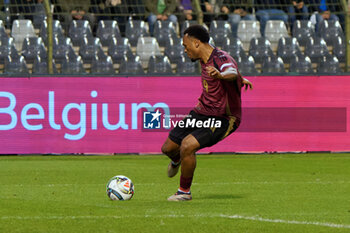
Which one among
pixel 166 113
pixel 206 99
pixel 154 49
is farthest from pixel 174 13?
pixel 206 99

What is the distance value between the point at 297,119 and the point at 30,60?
20.5 ft

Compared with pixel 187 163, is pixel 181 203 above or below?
below

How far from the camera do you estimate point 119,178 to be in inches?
358

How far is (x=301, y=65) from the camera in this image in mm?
19391

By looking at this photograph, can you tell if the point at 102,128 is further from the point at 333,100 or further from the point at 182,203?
the point at 182,203

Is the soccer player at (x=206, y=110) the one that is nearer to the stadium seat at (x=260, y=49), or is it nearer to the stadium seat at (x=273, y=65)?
the stadium seat at (x=273, y=65)

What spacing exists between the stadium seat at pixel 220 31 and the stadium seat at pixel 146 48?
1415 mm

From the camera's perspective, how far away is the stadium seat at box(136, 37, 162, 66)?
19406mm

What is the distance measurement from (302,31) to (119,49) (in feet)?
15.9

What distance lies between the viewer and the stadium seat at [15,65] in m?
18.0

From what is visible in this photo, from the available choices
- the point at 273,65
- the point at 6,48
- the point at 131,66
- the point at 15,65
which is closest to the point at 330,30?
the point at 273,65

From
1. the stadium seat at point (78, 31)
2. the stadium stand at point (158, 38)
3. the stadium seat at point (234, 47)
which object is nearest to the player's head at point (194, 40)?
the stadium stand at point (158, 38)

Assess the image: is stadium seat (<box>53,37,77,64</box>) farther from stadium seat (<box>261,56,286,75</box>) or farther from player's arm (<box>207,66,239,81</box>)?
player's arm (<box>207,66,239,81</box>)

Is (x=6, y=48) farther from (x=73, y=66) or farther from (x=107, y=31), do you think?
(x=107, y=31)
